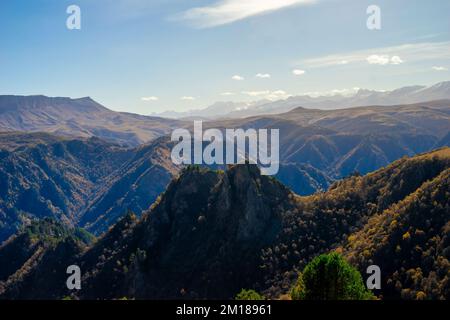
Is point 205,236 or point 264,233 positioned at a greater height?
point 264,233

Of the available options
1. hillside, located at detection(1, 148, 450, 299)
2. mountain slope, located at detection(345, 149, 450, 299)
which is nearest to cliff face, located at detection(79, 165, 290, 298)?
hillside, located at detection(1, 148, 450, 299)

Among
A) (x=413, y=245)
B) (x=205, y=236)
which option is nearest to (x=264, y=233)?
(x=205, y=236)

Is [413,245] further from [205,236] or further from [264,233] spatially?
[205,236]

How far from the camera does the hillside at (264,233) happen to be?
10338 cm

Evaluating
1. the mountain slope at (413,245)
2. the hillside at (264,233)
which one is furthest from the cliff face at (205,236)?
the mountain slope at (413,245)

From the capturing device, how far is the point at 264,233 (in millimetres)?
132750

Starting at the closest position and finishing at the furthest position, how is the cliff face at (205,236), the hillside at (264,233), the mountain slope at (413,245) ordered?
1. the mountain slope at (413,245)
2. the hillside at (264,233)
3. the cliff face at (205,236)

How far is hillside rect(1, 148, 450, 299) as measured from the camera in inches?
4070

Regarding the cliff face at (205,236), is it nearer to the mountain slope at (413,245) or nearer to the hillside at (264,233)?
the hillside at (264,233)

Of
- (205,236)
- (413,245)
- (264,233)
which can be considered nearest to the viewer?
(413,245)

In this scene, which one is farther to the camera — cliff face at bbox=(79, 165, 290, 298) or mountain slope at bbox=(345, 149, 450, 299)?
cliff face at bbox=(79, 165, 290, 298)

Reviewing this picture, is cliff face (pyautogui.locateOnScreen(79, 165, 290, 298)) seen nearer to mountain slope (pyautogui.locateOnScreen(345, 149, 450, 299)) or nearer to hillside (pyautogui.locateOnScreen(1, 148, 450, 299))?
hillside (pyautogui.locateOnScreen(1, 148, 450, 299))
